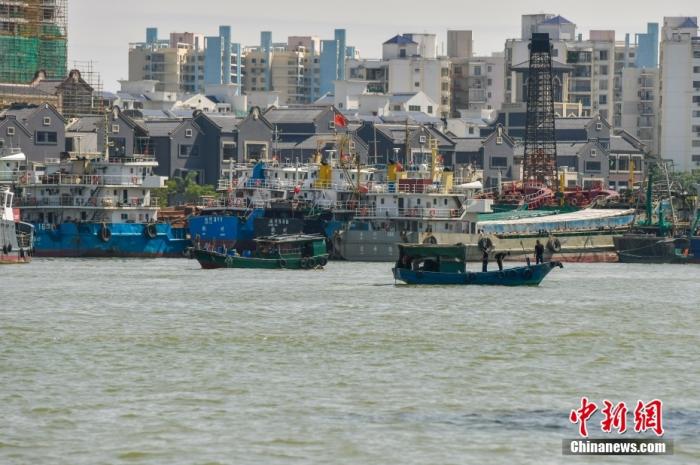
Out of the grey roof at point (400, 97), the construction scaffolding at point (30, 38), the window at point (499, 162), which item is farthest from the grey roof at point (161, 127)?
the grey roof at point (400, 97)

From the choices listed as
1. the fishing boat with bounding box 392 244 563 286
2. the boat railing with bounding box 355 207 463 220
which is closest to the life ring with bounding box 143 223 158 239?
the boat railing with bounding box 355 207 463 220

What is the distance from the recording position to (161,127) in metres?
157

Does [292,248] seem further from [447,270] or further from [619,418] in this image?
[619,418]

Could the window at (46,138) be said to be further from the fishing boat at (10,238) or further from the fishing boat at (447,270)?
the fishing boat at (447,270)

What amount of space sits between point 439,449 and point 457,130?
153m

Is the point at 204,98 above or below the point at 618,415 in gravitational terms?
above

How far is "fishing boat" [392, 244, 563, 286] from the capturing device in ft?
255

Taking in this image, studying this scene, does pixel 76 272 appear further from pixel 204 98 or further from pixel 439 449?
pixel 204 98

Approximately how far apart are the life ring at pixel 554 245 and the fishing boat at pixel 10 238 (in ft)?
100.0

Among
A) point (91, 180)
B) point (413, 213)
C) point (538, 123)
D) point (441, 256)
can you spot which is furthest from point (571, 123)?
point (441, 256)

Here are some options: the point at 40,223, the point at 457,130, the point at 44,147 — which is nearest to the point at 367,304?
the point at 40,223

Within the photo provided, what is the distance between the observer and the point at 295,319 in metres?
62.2

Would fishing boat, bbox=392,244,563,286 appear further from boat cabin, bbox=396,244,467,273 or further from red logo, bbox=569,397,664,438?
red logo, bbox=569,397,664,438

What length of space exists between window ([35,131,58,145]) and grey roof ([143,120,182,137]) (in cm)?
1071
